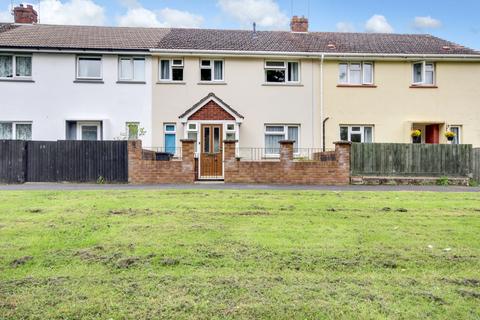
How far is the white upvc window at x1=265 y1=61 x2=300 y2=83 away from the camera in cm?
2058

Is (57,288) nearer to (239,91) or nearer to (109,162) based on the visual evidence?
(109,162)

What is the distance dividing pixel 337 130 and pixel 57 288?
18.1 m

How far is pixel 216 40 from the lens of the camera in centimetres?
2167

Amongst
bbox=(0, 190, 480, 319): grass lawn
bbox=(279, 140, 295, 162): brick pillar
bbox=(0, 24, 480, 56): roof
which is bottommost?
bbox=(0, 190, 480, 319): grass lawn

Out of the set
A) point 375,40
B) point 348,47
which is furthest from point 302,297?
point 375,40

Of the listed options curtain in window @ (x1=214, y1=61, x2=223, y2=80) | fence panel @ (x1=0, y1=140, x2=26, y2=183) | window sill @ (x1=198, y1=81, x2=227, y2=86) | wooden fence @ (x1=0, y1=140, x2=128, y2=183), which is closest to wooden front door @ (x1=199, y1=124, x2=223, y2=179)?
window sill @ (x1=198, y1=81, x2=227, y2=86)

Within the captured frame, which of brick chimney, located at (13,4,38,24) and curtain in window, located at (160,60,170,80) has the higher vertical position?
brick chimney, located at (13,4,38,24)

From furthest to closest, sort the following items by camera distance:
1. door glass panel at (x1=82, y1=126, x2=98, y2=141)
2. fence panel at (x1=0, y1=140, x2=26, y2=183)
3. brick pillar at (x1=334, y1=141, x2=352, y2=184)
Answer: door glass panel at (x1=82, y1=126, x2=98, y2=141)
brick pillar at (x1=334, y1=141, x2=352, y2=184)
fence panel at (x1=0, y1=140, x2=26, y2=183)

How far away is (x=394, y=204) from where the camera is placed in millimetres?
9383

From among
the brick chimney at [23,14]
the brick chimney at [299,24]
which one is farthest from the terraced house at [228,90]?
the brick chimney at [299,24]

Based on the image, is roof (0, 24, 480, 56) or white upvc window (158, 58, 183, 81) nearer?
roof (0, 24, 480, 56)

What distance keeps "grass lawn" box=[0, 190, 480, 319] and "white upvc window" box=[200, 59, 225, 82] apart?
1287 cm

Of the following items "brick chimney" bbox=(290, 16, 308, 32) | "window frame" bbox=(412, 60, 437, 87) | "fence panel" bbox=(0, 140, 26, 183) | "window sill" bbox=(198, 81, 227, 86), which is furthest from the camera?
"brick chimney" bbox=(290, 16, 308, 32)

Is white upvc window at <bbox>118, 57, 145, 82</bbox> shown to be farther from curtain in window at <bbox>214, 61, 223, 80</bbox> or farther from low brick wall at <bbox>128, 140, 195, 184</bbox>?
low brick wall at <bbox>128, 140, 195, 184</bbox>
